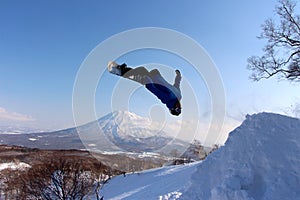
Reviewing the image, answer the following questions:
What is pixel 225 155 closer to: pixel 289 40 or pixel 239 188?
pixel 239 188

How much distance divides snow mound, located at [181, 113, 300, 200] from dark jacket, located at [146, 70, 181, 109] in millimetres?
2486

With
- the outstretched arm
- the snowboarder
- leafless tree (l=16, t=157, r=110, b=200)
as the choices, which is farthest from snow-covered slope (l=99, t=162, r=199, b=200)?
the snowboarder

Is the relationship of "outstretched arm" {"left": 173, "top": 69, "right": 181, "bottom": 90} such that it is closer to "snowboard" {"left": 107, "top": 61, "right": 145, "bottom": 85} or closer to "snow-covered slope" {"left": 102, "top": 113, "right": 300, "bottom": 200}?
"snowboard" {"left": 107, "top": 61, "right": 145, "bottom": 85}

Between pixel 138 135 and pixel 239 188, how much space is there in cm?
943

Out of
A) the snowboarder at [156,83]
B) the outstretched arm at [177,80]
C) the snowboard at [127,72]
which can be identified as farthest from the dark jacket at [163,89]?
the snowboard at [127,72]

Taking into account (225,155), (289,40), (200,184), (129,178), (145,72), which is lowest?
(129,178)

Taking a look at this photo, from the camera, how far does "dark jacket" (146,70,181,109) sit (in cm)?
677

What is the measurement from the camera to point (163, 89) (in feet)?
22.4

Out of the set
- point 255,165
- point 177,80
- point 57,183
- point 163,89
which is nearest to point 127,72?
point 163,89

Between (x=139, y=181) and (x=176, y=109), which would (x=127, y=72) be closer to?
(x=176, y=109)

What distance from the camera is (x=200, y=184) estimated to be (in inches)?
352

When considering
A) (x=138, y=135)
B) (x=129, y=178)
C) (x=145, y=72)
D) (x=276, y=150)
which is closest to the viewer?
(x=145, y=72)

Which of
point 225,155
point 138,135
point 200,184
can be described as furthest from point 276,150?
point 138,135

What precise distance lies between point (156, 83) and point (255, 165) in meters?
3.57
